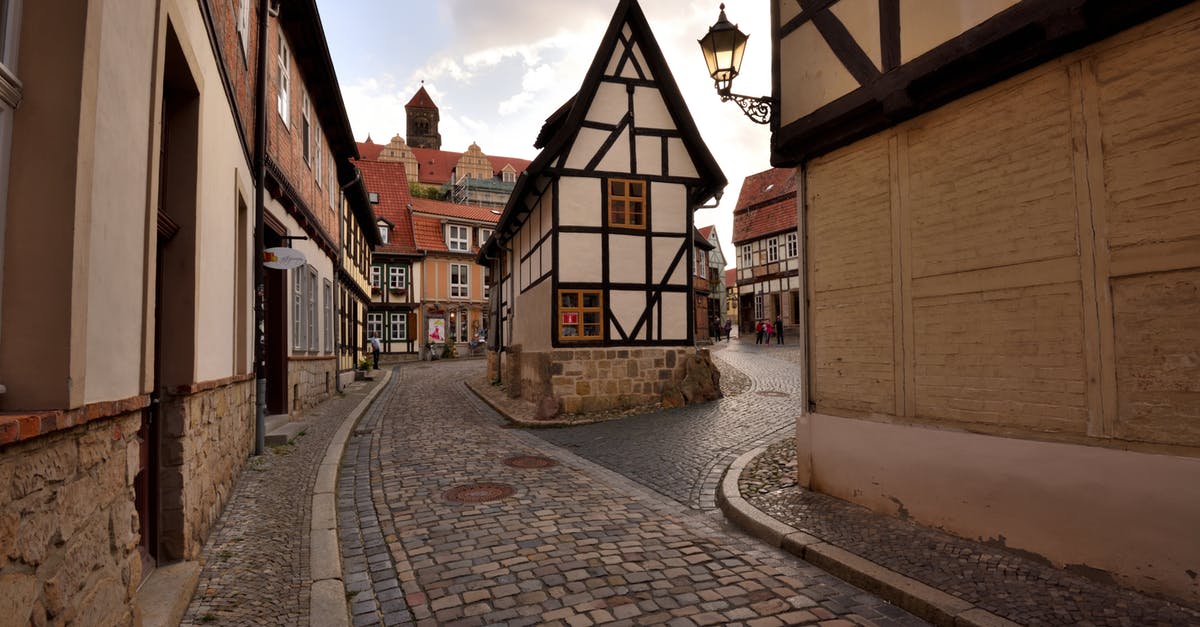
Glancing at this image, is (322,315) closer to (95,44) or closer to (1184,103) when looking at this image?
(95,44)

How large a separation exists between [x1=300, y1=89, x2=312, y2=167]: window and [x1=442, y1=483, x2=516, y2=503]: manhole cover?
843 centimetres

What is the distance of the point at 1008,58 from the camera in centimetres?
448

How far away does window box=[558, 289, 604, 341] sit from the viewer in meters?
13.8

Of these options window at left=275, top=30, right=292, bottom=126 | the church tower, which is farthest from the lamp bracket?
the church tower

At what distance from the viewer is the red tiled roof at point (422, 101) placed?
90.3m

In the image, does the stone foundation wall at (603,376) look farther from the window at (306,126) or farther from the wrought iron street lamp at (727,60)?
the wrought iron street lamp at (727,60)

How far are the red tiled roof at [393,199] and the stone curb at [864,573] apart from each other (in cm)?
3523

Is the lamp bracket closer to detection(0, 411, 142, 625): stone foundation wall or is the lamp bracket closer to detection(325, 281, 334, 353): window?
detection(0, 411, 142, 625): stone foundation wall

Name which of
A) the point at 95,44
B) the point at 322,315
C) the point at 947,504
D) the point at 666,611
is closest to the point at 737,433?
the point at 947,504

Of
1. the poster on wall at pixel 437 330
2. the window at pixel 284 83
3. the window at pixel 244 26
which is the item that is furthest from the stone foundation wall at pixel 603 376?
the poster on wall at pixel 437 330

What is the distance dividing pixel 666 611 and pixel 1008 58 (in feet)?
14.3

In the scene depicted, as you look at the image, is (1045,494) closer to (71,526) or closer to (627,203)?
(71,526)

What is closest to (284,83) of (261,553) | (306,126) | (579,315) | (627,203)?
(306,126)

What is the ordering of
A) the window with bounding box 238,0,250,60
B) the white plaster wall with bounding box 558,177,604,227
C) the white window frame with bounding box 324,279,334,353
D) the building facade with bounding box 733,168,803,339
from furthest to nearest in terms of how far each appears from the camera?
the building facade with bounding box 733,168,803,339 < the white window frame with bounding box 324,279,334,353 < the white plaster wall with bounding box 558,177,604,227 < the window with bounding box 238,0,250,60
